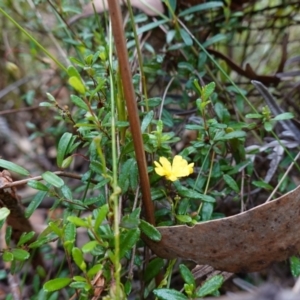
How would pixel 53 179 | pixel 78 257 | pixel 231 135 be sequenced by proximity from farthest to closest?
pixel 231 135 → pixel 53 179 → pixel 78 257

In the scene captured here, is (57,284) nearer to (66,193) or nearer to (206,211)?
(66,193)

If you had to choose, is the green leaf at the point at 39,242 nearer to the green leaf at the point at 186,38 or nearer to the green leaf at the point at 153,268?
the green leaf at the point at 153,268

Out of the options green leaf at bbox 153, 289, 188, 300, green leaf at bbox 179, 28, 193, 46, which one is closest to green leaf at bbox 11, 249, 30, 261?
green leaf at bbox 153, 289, 188, 300

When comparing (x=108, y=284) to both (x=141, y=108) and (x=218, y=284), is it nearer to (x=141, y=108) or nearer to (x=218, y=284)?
(x=218, y=284)

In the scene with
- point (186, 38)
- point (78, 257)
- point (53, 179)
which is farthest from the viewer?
point (186, 38)

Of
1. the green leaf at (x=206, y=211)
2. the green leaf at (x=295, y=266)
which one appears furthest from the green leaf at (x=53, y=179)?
the green leaf at (x=295, y=266)

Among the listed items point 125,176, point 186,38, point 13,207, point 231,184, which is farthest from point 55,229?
point 186,38

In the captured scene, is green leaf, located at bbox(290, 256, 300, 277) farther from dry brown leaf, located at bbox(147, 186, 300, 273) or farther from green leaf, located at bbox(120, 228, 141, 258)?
green leaf, located at bbox(120, 228, 141, 258)
